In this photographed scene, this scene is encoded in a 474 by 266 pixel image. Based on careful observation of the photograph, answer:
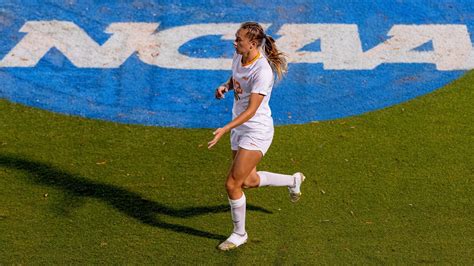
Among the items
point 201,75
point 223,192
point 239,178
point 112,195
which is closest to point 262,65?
point 239,178

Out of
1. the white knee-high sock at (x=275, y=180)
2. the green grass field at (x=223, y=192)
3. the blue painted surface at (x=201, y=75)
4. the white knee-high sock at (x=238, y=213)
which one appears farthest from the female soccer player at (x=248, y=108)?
the blue painted surface at (x=201, y=75)

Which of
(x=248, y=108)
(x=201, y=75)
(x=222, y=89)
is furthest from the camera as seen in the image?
(x=201, y=75)

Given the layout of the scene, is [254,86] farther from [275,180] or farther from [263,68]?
[275,180]

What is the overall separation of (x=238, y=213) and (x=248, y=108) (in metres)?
1.09

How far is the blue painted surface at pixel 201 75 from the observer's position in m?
11.4

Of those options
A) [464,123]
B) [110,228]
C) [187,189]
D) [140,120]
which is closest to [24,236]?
[110,228]

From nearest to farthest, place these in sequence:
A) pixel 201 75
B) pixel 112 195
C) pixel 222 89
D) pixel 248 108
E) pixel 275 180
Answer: pixel 248 108 → pixel 222 89 → pixel 275 180 → pixel 112 195 → pixel 201 75

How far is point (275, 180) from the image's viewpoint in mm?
9203

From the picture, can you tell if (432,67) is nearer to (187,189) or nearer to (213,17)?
(213,17)

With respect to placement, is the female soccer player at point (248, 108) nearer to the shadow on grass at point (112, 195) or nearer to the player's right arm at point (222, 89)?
the player's right arm at point (222, 89)

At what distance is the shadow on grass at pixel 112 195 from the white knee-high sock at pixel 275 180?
1.21ft

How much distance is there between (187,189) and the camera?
9.75m

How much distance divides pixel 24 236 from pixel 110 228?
0.86 m

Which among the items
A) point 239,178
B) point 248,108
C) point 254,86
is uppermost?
point 254,86
